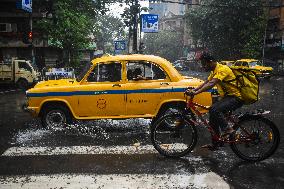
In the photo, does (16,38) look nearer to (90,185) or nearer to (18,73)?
(18,73)

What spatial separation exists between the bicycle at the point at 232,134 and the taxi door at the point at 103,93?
2.20 meters

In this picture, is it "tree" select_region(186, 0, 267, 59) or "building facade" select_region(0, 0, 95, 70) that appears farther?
"tree" select_region(186, 0, 267, 59)

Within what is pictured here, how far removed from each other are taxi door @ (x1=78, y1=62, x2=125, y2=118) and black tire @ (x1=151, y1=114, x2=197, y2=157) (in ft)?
7.08

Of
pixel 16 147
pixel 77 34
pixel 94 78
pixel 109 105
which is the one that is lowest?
pixel 16 147

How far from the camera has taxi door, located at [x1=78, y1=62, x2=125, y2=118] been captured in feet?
27.1

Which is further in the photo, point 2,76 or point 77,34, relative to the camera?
point 77,34

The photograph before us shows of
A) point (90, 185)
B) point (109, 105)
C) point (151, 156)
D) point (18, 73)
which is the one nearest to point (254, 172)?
point (151, 156)

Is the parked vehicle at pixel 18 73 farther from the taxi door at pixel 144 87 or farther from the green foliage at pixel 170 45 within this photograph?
the green foliage at pixel 170 45

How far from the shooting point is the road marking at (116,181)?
4859 millimetres

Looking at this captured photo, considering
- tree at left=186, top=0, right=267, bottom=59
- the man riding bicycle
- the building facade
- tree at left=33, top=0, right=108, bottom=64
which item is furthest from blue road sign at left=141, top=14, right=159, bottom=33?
the man riding bicycle

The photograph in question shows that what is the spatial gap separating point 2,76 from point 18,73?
38.0 inches

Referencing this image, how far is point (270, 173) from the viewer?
210 inches

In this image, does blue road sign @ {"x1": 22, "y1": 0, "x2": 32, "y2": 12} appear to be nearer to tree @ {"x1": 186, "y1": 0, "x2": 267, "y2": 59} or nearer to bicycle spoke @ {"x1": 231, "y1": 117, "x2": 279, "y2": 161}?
bicycle spoke @ {"x1": 231, "y1": 117, "x2": 279, "y2": 161}

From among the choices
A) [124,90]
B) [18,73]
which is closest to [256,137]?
[124,90]
